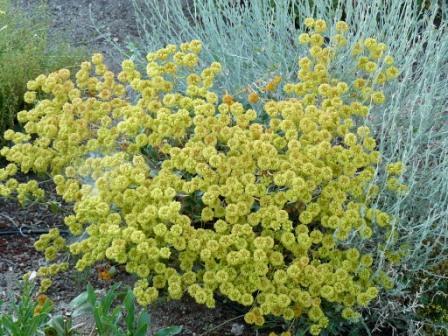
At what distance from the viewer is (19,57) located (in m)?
Result: 4.40

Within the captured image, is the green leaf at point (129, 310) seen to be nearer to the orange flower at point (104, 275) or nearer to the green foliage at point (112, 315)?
the green foliage at point (112, 315)

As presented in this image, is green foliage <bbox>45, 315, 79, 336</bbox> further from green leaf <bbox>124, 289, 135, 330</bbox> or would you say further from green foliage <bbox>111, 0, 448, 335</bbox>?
green foliage <bbox>111, 0, 448, 335</bbox>

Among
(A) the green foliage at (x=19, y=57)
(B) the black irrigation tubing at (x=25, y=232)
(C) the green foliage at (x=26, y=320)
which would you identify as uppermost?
(A) the green foliage at (x=19, y=57)

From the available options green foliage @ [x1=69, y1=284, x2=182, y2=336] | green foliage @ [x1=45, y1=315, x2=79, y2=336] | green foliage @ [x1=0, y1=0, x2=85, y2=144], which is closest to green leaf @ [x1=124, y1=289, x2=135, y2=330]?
green foliage @ [x1=69, y1=284, x2=182, y2=336]

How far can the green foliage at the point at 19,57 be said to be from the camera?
4262mm

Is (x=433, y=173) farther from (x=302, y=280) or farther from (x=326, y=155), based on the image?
(x=302, y=280)

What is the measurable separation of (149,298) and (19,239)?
1.13 m

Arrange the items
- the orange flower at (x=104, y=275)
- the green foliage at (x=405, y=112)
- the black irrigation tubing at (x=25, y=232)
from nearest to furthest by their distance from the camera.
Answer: the green foliage at (x=405, y=112)
the orange flower at (x=104, y=275)
the black irrigation tubing at (x=25, y=232)

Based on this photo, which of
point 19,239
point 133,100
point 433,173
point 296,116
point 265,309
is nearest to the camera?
point 265,309

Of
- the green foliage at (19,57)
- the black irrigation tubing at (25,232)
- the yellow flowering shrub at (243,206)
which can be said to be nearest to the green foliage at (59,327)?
the yellow flowering shrub at (243,206)

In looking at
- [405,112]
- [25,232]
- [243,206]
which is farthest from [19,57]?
[405,112]

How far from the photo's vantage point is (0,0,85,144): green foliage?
4262 mm

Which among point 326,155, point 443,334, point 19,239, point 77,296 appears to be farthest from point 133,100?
point 443,334

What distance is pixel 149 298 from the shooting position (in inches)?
115
